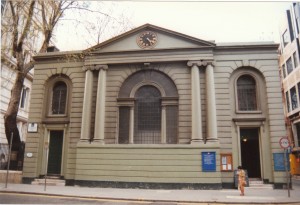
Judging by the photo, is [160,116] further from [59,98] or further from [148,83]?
[59,98]

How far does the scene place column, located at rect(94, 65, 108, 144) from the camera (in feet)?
61.6

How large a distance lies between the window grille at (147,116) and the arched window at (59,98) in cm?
566

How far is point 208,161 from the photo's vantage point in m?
17.4

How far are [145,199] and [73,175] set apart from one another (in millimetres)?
7649

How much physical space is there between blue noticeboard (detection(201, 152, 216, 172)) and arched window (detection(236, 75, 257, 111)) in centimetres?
399

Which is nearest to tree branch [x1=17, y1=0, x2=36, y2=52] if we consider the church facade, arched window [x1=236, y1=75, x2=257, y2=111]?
the church facade

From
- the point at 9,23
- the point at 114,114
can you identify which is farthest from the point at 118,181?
the point at 9,23

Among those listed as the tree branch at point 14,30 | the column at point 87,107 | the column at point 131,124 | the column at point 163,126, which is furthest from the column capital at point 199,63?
the tree branch at point 14,30

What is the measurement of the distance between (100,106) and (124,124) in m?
2.03

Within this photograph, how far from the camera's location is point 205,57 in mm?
18859

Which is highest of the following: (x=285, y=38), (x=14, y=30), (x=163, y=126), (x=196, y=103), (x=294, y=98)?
(x=285, y=38)

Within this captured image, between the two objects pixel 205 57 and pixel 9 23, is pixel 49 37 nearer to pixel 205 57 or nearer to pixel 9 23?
pixel 9 23

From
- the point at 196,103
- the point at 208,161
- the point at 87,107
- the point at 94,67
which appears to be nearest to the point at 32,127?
the point at 87,107

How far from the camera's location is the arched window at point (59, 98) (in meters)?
21.0
